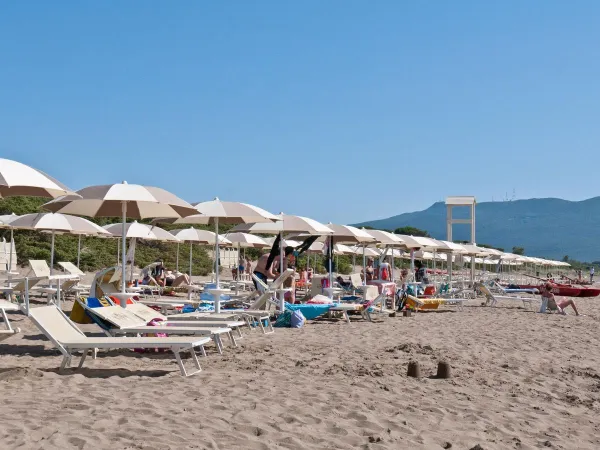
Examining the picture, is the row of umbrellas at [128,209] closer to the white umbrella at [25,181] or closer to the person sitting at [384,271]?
the white umbrella at [25,181]

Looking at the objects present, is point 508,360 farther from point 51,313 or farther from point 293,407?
point 51,313

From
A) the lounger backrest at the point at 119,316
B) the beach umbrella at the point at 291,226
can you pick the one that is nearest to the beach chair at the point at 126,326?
the lounger backrest at the point at 119,316

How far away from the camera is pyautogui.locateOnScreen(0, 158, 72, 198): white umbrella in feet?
20.6

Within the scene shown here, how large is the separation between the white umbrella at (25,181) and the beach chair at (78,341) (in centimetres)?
112

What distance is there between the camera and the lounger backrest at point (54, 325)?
617 cm

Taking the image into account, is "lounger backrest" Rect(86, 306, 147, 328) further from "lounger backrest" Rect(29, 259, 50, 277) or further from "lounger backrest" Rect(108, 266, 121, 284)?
"lounger backrest" Rect(29, 259, 50, 277)

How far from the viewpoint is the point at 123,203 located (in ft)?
30.5

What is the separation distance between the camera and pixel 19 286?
1135 centimetres

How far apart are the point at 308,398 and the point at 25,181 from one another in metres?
3.22

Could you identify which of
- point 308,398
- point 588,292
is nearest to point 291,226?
point 308,398

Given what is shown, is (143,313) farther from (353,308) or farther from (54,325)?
(353,308)

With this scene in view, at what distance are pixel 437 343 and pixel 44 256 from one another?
80.2 ft

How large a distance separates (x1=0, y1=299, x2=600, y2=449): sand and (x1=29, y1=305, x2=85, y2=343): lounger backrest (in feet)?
1.09

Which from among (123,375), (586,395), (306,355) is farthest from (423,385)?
(123,375)
